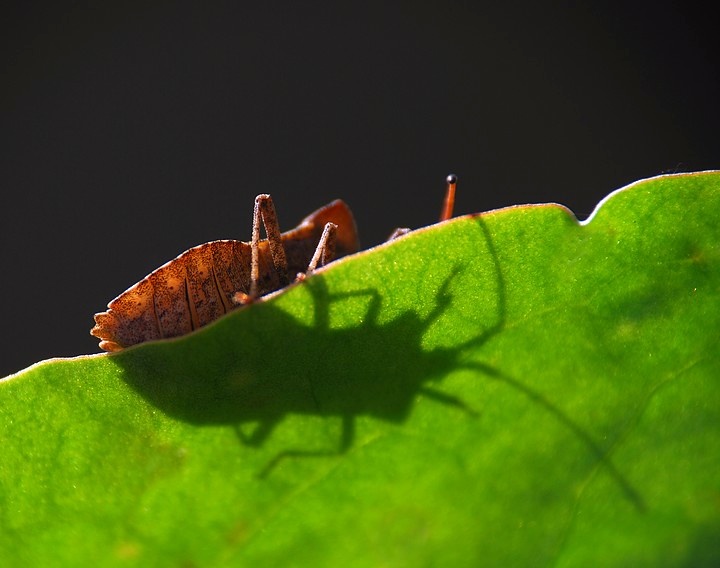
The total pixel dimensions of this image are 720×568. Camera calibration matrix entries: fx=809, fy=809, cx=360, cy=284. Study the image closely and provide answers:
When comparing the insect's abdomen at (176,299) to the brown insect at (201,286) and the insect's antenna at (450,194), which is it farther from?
the insect's antenna at (450,194)

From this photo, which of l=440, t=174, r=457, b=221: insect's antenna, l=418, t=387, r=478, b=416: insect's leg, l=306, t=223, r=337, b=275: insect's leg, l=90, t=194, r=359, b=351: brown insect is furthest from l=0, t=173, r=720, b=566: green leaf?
l=306, t=223, r=337, b=275: insect's leg

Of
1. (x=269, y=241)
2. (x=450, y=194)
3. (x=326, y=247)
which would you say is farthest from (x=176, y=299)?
(x=450, y=194)

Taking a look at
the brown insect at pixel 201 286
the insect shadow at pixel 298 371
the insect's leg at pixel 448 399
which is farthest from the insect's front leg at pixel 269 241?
the insect's leg at pixel 448 399

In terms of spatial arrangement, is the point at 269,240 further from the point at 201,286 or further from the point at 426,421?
the point at 426,421

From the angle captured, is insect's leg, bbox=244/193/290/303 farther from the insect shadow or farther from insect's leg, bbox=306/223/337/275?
the insect shadow

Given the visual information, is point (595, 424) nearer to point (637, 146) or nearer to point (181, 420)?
point (181, 420)

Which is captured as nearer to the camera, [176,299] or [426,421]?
[426,421]

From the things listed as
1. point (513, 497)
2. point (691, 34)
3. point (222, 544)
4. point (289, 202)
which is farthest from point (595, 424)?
point (691, 34)
